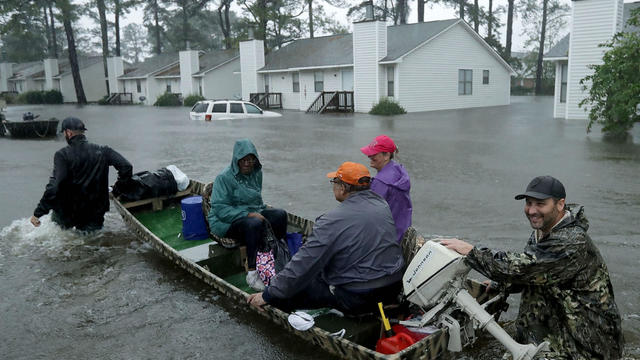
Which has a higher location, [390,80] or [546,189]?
[390,80]

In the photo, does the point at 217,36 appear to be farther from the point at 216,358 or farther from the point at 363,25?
the point at 216,358

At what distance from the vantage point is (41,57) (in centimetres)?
8219

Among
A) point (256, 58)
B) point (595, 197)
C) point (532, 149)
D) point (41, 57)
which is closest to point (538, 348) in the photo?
point (595, 197)

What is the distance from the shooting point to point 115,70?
58781 mm

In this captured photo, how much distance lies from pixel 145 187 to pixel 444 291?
615 cm

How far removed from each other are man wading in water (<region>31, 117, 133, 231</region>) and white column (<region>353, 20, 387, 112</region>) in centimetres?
2488

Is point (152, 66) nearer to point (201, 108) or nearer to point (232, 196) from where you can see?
point (201, 108)

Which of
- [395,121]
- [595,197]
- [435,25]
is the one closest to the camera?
[595,197]

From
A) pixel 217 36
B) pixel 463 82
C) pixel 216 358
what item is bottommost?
pixel 216 358

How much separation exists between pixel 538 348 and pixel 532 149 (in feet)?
45.3

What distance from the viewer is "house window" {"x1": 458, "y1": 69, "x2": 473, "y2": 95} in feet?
115

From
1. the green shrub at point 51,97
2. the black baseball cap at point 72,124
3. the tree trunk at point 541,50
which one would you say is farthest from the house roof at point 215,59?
the black baseball cap at point 72,124

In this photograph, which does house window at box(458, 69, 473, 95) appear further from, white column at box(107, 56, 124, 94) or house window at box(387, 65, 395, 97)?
white column at box(107, 56, 124, 94)

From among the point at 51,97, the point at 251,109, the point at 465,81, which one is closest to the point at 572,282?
the point at 251,109
